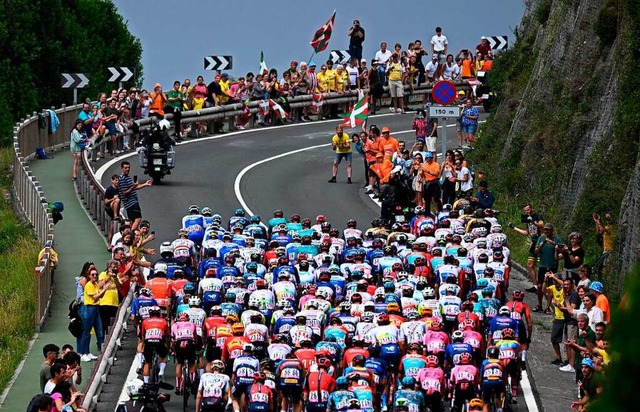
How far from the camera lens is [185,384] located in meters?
16.8

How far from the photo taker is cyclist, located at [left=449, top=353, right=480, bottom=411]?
15703 millimetres

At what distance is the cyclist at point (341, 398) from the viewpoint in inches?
570

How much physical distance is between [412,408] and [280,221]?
10.5m

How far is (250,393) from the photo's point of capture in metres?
15.2

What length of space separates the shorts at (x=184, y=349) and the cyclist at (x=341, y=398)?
9.73 feet

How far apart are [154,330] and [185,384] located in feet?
3.03

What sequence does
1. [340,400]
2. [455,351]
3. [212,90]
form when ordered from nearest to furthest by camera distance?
[340,400]
[455,351]
[212,90]

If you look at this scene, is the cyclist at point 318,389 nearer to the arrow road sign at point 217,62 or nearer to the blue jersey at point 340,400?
the blue jersey at point 340,400

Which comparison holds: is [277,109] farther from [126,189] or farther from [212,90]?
[126,189]

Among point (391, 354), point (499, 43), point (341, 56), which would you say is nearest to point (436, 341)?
point (391, 354)

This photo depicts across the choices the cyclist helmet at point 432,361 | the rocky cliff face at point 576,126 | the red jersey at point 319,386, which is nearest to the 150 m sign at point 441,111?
the rocky cliff face at point 576,126

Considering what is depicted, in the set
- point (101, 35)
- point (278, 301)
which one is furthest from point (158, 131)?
point (101, 35)

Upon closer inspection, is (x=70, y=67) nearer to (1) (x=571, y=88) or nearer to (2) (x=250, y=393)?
(1) (x=571, y=88)

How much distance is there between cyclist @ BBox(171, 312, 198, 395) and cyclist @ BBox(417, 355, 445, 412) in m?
3.16
